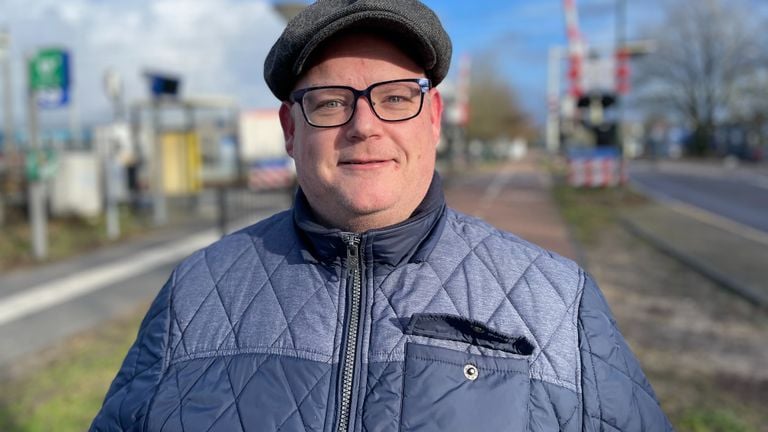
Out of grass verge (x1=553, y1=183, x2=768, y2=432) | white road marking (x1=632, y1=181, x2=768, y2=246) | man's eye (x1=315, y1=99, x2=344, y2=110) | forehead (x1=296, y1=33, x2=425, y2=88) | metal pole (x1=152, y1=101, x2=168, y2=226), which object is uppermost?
forehead (x1=296, y1=33, x2=425, y2=88)

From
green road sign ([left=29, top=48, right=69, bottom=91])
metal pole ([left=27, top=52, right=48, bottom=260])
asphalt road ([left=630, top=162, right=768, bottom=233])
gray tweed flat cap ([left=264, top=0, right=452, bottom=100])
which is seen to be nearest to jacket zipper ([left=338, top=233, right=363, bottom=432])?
gray tweed flat cap ([left=264, top=0, right=452, bottom=100])

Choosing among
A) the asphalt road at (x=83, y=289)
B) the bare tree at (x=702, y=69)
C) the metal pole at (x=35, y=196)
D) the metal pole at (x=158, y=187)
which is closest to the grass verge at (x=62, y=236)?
the metal pole at (x=35, y=196)

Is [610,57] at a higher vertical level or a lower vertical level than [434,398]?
higher

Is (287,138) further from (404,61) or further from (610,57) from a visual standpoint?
(610,57)

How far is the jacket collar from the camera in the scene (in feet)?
4.77

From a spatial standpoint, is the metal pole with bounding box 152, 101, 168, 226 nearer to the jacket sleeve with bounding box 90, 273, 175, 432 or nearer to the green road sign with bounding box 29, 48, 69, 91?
the green road sign with bounding box 29, 48, 69, 91

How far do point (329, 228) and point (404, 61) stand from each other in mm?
411

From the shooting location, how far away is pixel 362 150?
145 cm

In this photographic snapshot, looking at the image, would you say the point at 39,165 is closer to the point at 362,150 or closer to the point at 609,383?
the point at 362,150

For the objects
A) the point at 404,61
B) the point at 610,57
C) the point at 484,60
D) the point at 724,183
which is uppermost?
the point at 484,60

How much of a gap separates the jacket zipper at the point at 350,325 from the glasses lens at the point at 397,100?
0.28 meters

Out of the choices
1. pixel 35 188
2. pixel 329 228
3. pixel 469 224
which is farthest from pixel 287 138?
pixel 35 188

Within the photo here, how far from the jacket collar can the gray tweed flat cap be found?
0.95 feet

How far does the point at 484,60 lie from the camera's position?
58.9m
